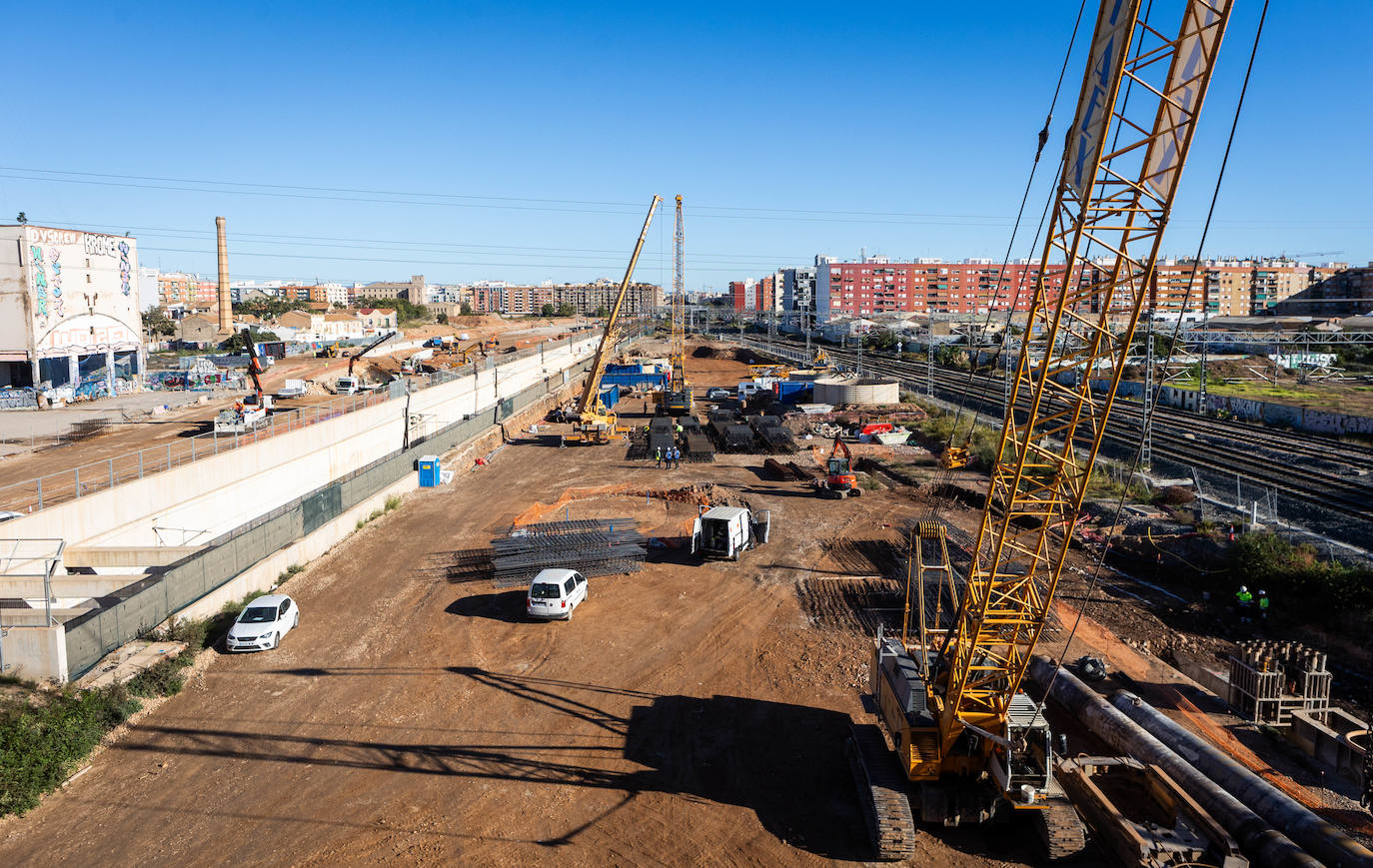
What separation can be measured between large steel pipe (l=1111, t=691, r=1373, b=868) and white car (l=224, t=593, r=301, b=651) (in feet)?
50.6

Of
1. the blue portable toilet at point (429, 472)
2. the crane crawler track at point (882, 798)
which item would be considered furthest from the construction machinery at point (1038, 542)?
the blue portable toilet at point (429, 472)

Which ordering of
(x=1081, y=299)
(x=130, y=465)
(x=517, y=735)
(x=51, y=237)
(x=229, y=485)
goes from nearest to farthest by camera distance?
(x=1081, y=299)
(x=517, y=735)
(x=130, y=465)
(x=229, y=485)
(x=51, y=237)

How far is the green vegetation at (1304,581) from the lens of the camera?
55.8ft

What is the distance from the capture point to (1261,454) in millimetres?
33594

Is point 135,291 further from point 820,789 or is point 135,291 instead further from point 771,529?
point 820,789

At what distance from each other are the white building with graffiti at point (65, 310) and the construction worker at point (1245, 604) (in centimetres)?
5063

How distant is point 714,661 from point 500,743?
4666 millimetres

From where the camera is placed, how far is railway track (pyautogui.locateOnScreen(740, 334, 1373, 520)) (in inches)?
1069

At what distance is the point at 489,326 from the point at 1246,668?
132m

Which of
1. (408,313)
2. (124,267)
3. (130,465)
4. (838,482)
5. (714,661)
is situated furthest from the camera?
(408,313)

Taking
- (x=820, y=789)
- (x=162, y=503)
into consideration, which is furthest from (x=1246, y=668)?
(x=162, y=503)

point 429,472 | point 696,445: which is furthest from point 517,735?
point 696,445

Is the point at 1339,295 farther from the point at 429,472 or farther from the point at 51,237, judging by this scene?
the point at 51,237

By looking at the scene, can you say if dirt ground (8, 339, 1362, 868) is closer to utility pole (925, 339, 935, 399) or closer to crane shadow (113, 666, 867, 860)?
crane shadow (113, 666, 867, 860)
